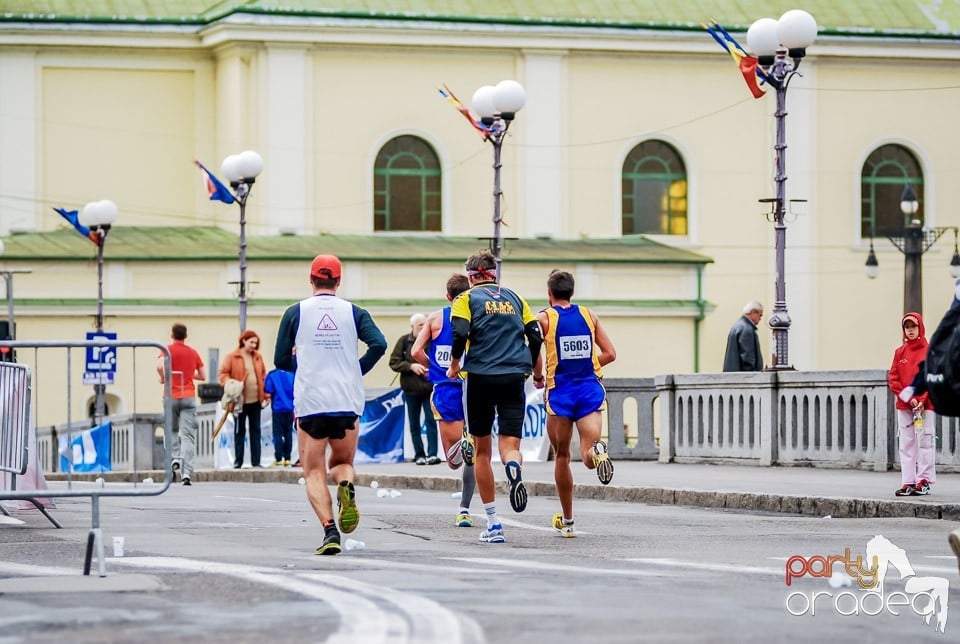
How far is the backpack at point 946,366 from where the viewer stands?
9.79 metres

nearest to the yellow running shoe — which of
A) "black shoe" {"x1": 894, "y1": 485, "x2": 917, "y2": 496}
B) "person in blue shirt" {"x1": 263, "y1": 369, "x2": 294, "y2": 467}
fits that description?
"black shoe" {"x1": 894, "y1": 485, "x2": 917, "y2": 496}

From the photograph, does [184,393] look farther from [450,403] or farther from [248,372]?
[450,403]

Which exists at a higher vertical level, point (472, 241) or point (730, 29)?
point (730, 29)

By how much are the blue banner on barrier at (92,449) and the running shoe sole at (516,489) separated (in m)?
17.4

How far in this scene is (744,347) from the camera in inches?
1083

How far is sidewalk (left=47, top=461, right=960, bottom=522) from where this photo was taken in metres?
18.0

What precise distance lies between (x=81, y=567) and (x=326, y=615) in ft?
10.8

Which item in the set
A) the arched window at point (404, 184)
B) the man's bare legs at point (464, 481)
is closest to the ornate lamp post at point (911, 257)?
the arched window at point (404, 184)

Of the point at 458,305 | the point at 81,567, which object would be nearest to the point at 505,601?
the point at 81,567

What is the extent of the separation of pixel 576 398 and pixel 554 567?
3.26 meters

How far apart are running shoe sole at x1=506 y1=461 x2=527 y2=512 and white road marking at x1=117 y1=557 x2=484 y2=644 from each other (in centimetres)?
266

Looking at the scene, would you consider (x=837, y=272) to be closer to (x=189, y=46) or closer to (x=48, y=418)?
(x=189, y=46)

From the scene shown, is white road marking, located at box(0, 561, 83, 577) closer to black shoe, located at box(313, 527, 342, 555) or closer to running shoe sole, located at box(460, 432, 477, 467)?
black shoe, located at box(313, 527, 342, 555)

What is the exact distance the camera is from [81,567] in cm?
1223
